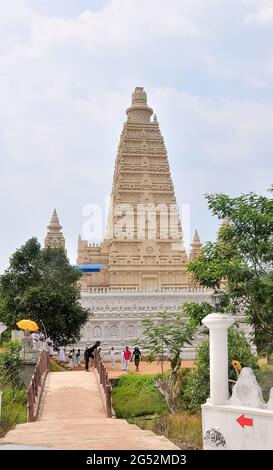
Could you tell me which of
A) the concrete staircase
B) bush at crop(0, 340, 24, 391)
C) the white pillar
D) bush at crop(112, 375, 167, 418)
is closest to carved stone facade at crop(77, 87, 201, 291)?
bush at crop(112, 375, 167, 418)

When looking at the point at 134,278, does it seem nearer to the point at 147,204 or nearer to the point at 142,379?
the point at 147,204

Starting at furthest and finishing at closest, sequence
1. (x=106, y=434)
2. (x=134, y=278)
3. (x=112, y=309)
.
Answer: (x=134, y=278), (x=112, y=309), (x=106, y=434)

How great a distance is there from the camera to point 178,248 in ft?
192

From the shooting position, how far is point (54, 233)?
7119cm

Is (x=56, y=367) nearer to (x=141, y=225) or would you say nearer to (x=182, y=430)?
(x=182, y=430)

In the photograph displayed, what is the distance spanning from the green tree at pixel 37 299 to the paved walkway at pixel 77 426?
929 cm

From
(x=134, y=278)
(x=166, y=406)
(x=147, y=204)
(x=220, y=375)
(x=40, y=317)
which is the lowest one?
(x=166, y=406)

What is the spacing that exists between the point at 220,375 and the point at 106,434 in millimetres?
2810

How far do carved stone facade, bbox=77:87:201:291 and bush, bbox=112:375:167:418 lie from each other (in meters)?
32.5

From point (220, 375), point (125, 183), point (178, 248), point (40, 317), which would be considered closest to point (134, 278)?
point (178, 248)

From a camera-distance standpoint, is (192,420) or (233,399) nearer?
(233,399)

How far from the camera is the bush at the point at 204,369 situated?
17.8 m

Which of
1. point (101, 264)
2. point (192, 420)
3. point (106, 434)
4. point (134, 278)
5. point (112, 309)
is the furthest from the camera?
point (101, 264)

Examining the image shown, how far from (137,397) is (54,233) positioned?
165 ft
